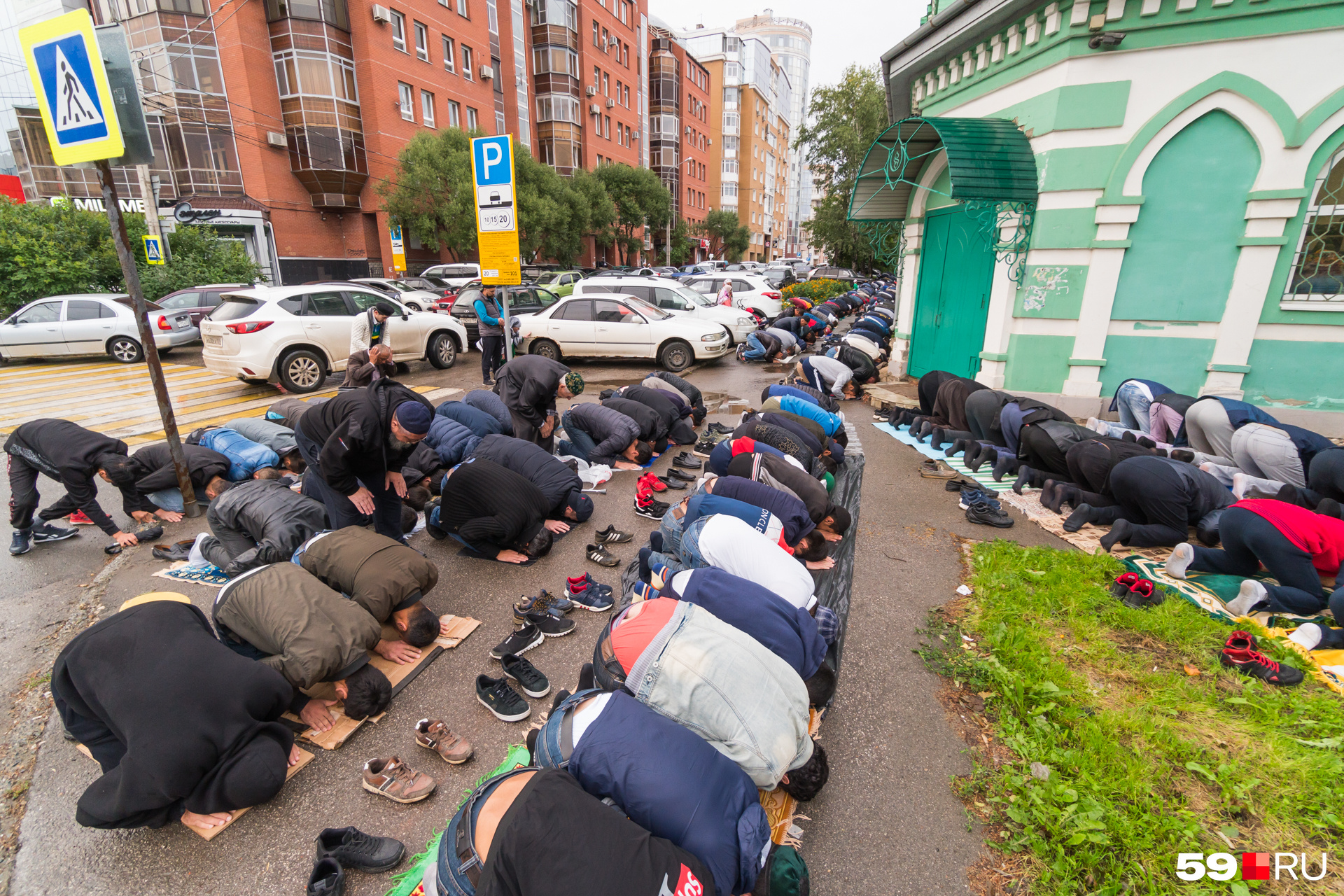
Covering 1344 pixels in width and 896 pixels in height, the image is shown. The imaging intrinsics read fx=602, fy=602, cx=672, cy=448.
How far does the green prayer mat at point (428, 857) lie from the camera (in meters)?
2.24

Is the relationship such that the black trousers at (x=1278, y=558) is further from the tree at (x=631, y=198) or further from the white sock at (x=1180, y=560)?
the tree at (x=631, y=198)

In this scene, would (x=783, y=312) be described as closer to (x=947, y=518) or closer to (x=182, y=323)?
(x=947, y=518)

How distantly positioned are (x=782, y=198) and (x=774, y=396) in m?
89.0

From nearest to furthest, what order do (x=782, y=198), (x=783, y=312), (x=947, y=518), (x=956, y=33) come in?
1. (x=947, y=518)
2. (x=956, y=33)
3. (x=783, y=312)
4. (x=782, y=198)

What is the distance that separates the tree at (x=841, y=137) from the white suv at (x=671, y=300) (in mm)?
13021

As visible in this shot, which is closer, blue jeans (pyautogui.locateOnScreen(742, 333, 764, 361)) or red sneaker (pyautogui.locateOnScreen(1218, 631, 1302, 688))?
red sneaker (pyautogui.locateOnScreen(1218, 631, 1302, 688))

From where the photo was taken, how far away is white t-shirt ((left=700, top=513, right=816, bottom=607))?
3.22 meters

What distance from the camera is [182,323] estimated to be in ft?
46.3

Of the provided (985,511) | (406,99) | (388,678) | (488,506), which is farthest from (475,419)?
(406,99)

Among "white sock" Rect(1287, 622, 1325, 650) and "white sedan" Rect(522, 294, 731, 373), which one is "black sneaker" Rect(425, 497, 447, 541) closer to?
"white sock" Rect(1287, 622, 1325, 650)

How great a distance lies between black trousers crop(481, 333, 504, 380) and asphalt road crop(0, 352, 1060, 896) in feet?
20.6

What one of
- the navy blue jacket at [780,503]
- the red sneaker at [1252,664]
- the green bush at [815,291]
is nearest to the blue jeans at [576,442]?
the navy blue jacket at [780,503]

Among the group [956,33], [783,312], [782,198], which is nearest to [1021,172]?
[956,33]

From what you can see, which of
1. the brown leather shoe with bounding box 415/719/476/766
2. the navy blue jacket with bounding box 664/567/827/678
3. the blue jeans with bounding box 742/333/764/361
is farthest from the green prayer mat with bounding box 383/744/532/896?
the blue jeans with bounding box 742/333/764/361
